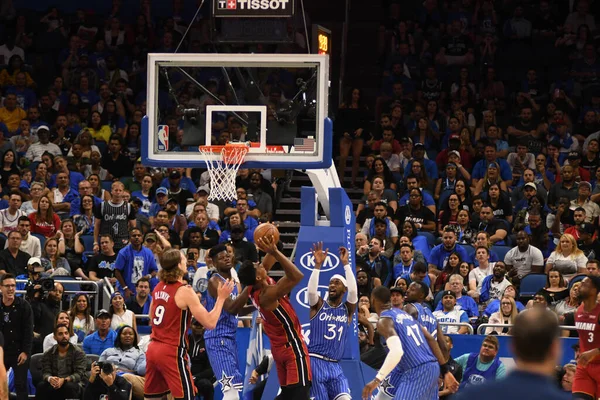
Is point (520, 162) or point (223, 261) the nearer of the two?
point (223, 261)

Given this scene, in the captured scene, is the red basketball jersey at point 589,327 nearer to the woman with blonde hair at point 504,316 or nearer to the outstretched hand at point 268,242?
the outstretched hand at point 268,242

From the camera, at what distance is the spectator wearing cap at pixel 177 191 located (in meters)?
17.6

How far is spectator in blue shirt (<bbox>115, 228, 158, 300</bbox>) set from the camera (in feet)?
50.9

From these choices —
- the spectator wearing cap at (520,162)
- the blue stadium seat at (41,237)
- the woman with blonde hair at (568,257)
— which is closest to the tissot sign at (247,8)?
the woman with blonde hair at (568,257)

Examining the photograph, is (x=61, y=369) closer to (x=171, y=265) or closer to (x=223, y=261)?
(x=223, y=261)

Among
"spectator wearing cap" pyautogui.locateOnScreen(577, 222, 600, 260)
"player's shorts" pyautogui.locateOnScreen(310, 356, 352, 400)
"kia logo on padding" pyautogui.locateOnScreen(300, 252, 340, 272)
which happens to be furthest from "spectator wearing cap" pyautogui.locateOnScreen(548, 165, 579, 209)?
"player's shorts" pyautogui.locateOnScreen(310, 356, 352, 400)

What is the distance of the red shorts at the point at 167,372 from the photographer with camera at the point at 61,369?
3.86 m

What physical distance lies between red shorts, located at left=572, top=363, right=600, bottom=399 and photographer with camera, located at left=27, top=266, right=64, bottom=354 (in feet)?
22.5

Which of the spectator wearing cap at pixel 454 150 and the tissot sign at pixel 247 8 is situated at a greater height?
the tissot sign at pixel 247 8

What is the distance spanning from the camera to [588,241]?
51.4 feet

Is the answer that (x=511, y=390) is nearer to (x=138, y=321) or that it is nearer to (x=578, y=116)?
(x=138, y=321)

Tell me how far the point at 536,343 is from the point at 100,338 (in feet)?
34.5

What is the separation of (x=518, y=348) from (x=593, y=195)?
13291 mm

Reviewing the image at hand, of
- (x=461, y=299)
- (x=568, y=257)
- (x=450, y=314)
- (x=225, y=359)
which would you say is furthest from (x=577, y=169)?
(x=225, y=359)
